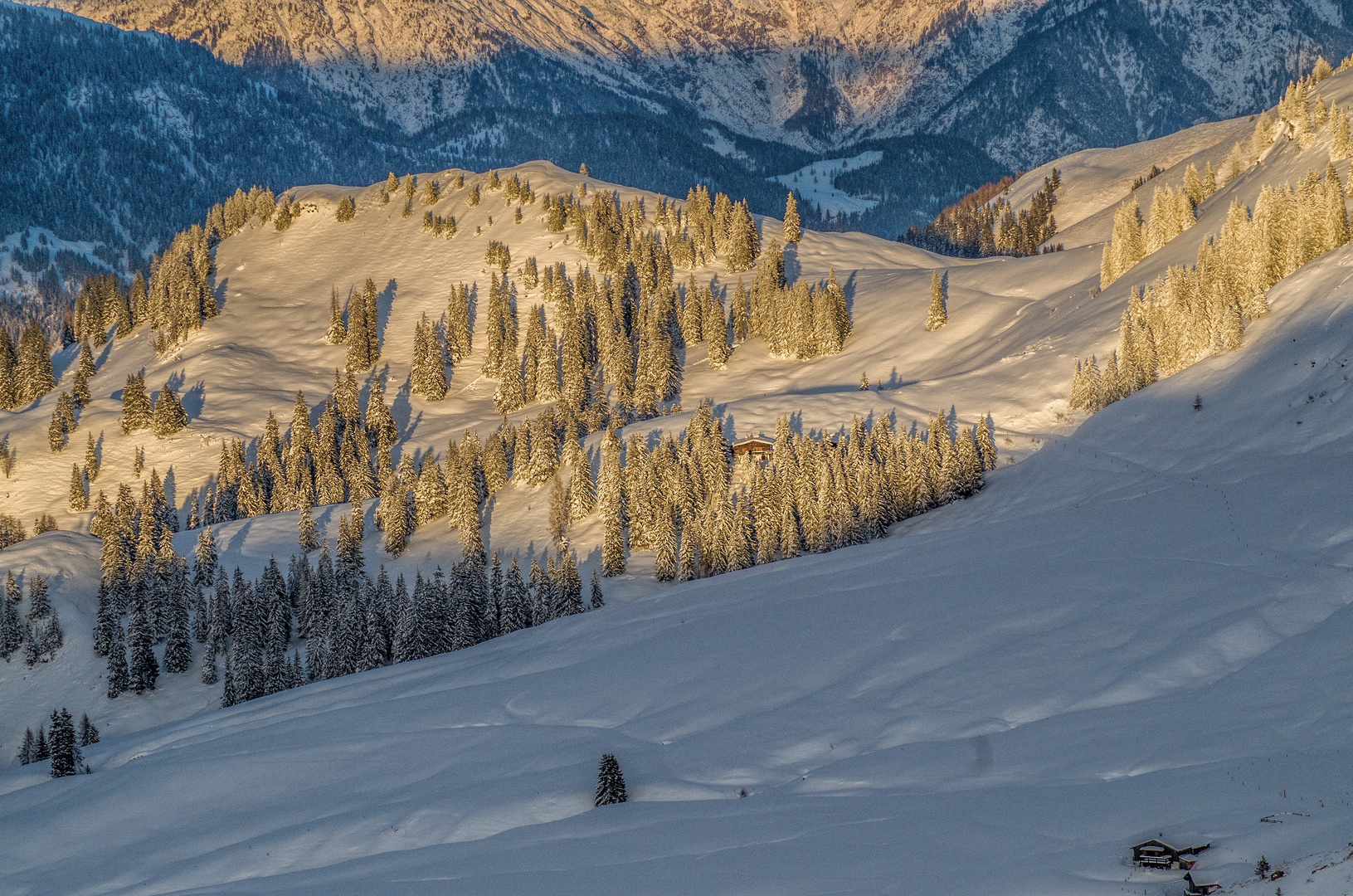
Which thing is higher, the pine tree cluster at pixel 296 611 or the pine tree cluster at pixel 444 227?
the pine tree cluster at pixel 444 227

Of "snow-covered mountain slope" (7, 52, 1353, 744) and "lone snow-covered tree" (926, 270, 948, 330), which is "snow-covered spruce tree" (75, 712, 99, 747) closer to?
"snow-covered mountain slope" (7, 52, 1353, 744)

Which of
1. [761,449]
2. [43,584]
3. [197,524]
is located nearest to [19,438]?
[197,524]

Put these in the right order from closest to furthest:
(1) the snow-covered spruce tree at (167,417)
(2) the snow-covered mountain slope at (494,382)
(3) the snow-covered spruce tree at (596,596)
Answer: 1. (3) the snow-covered spruce tree at (596,596)
2. (2) the snow-covered mountain slope at (494,382)
3. (1) the snow-covered spruce tree at (167,417)

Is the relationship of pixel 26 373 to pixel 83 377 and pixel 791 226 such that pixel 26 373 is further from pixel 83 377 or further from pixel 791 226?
pixel 791 226

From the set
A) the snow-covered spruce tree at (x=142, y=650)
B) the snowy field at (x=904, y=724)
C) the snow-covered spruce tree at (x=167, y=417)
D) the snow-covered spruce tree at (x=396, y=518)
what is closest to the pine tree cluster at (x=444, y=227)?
the snow-covered spruce tree at (x=167, y=417)

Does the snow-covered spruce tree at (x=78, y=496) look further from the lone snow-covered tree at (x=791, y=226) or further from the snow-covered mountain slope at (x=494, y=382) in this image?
the lone snow-covered tree at (x=791, y=226)

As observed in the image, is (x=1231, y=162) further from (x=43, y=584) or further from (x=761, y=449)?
(x=43, y=584)

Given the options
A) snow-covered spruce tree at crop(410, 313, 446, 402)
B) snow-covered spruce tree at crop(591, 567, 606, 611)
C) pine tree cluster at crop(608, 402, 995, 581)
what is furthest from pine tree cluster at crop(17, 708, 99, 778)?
snow-covered spruce tree at crop(410, 313, 446, 402)
